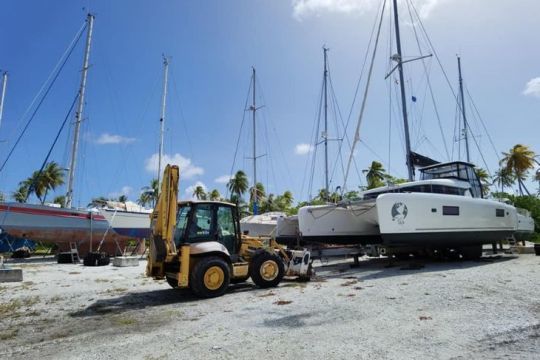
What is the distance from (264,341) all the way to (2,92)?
33.4 meters

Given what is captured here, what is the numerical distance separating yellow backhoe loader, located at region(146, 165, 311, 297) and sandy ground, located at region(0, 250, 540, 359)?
47 cm

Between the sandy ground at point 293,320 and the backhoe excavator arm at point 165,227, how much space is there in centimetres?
74

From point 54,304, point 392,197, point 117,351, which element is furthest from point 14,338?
point 392,197

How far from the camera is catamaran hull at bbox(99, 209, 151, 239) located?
20531 mm

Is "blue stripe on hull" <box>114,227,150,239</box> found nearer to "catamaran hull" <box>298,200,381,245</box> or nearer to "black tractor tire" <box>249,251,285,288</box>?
"catamaran hull" <box>298,200,381,245</box>

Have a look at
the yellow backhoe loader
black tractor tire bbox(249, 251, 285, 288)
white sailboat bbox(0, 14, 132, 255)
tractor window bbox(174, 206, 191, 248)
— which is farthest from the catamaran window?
white sailboat bbox(0, 14, 132, 255)

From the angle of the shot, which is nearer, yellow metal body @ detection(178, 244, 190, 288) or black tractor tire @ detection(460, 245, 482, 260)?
yellow metal body @ detection(178, 244, 190, 288)

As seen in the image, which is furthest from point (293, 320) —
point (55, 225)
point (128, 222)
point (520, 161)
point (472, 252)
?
point (520, 161)

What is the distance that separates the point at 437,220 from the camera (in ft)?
37.1

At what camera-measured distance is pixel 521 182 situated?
39906mm

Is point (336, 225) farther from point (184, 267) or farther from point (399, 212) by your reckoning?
point (184, 267)

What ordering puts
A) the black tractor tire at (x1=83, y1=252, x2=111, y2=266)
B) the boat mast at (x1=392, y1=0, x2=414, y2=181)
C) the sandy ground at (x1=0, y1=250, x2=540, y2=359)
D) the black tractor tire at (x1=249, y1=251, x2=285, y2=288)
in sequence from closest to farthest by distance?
the sandy ground at (x1=0, y1=250, x2=540, y2=359)
the black tractor tire at (x1=249, y1=251, x2=285, y2=288)
the boat mast at (x1=392, y1=0, x2=414, y2=181)
the black tractor tire at (x1=83, y1=252, x2=111, y2=266)

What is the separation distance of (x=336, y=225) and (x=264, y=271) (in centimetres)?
481

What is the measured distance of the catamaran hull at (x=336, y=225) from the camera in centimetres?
1258
